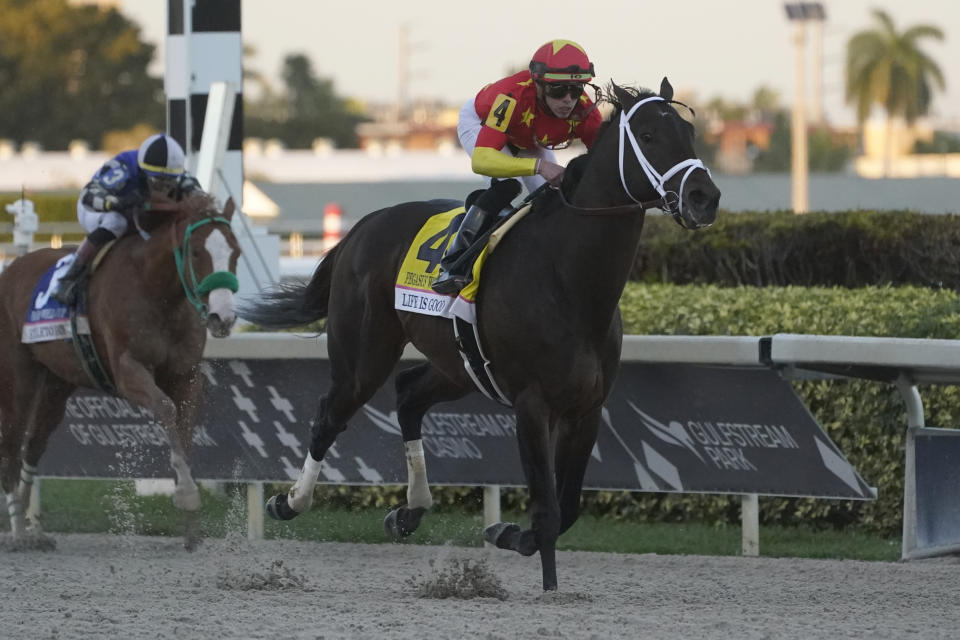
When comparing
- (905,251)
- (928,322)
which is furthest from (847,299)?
(905,251)

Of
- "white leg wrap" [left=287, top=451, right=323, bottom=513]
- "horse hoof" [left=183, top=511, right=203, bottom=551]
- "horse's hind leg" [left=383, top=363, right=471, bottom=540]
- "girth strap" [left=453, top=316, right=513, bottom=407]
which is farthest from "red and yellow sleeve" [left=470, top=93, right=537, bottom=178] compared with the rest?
"horse hoof" [left=183, top=511, right=203, bottom=551]

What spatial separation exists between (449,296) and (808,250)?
3909 millimetres

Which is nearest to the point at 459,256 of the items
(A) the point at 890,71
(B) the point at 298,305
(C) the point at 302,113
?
(B) the point at 298,305

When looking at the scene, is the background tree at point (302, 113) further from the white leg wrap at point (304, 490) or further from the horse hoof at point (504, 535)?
the horse hoof at point (504, 535)

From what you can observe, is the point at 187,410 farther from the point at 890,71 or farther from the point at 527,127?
the point at 890,71

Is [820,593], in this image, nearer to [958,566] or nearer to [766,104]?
[958,566]

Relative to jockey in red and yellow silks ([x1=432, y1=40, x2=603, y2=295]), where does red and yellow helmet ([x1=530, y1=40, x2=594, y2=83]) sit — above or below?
above

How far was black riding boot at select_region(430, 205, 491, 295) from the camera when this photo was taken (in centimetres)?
560

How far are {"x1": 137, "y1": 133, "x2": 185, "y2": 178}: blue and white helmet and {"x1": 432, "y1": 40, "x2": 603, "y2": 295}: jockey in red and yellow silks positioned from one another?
179cm

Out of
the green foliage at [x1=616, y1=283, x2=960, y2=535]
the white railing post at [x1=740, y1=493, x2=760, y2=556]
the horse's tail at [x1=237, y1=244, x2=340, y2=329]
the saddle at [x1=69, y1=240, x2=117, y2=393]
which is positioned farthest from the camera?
the saddle at [x1=69, y1=240, x2=117, y2=393]

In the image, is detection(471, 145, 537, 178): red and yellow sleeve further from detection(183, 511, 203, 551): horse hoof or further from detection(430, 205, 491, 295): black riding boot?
detection(183, 511, 203, 551): horse hoof

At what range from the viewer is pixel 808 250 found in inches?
359

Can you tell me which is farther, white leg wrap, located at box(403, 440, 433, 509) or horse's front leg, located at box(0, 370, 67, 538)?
horse's front leg, located at box(0, 370, 67, 538)

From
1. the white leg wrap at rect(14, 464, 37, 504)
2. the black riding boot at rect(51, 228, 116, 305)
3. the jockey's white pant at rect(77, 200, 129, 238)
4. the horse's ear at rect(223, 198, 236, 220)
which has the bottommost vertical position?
the white leg wrap at rect(14, 464, 37, 504)
